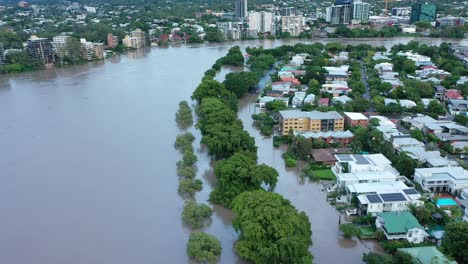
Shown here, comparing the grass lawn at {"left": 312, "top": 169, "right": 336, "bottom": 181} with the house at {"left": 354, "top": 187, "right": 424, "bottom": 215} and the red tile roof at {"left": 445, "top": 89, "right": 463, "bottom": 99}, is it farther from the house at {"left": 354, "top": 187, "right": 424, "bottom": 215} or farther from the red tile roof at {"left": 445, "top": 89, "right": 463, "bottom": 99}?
the red tile roof at {"left": 445, "top": 89, "right": 463, "bottom": 99}

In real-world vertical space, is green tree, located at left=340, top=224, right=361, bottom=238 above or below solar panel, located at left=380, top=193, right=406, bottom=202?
below

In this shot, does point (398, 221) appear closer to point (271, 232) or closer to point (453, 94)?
point (271, 232)

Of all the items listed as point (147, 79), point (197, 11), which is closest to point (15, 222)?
point (147, 79)

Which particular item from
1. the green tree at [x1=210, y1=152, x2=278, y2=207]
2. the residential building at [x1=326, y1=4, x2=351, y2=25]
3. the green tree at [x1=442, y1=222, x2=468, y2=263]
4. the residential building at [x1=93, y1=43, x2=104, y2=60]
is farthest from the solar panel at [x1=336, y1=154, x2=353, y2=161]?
the residential building at [x1=326, y1=4, x2=351, y2=25]

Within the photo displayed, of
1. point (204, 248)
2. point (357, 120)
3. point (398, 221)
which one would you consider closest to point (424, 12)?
point (357, 120)

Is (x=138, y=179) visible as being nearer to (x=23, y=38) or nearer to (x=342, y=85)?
(x=342, y=85)

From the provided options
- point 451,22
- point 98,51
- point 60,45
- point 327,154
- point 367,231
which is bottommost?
point 367,231

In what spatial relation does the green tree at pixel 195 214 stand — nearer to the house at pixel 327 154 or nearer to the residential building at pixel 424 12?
the house at pixel 327 154
